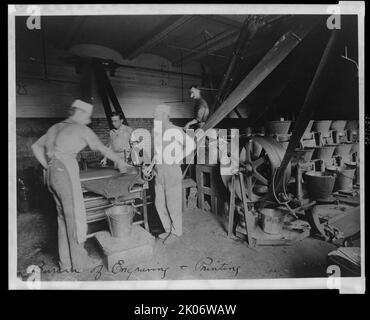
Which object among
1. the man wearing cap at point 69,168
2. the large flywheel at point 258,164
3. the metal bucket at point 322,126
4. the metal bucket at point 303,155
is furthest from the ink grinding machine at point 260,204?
the man wearing cap at point 69,168

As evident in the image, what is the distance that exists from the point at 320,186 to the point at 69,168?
10.1ft

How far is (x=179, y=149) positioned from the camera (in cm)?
324

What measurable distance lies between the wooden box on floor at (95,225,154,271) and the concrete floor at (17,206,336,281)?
→ 8 centimetres

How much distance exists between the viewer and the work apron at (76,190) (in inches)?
93.1

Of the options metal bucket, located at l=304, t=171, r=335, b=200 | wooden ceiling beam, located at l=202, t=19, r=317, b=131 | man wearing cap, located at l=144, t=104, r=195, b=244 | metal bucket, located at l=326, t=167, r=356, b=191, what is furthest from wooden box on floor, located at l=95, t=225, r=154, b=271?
metal bucket, located at l=326, t=167, r=356, b=191

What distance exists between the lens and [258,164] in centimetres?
330

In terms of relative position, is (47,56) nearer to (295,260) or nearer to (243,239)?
(243,239)

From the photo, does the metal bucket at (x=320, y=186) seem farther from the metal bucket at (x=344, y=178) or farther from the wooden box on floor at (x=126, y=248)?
the wooden box on floor at (x=126, y=248)

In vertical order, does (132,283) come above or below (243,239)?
below

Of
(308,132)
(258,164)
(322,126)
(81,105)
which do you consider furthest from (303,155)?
(81,105)

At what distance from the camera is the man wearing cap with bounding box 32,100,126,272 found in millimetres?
2363

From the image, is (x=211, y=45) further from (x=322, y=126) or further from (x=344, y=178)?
(x=344, y=178)

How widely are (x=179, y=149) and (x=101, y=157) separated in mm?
1378
